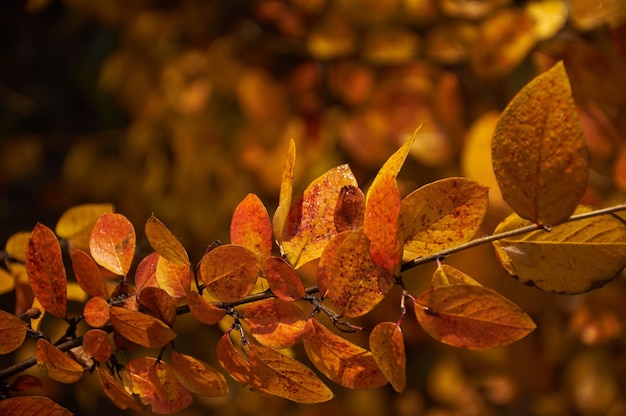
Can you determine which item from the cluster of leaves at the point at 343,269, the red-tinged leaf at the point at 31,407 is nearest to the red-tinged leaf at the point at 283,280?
the cluster of leaves at the point at 343,269

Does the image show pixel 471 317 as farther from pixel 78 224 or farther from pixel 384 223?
pixel 78 224

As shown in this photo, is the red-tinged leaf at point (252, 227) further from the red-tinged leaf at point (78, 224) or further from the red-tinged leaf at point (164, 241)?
the red-tinged leaf at point (78, 224)

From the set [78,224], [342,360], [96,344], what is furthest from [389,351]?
[78,224]

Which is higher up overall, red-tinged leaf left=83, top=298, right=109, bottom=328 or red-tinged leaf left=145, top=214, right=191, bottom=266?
red-tinged leaf left=145, top=214, right=191, bottom=266

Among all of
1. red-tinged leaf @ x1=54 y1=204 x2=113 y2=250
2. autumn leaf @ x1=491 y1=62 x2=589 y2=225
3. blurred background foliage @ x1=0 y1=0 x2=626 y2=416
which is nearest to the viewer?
autumn leaf @ x1=491 y1=62 x2=589 y2=225

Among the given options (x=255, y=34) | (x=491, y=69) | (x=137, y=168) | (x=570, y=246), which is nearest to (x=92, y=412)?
(x=137, y=168)

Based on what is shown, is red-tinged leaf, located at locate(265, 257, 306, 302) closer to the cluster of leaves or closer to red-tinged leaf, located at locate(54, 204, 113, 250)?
the cluster of leaves

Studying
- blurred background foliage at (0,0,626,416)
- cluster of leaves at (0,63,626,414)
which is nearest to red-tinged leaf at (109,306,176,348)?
cluster of leaves at (0,63,626,414)

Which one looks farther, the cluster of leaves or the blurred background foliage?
the blurred background foliage

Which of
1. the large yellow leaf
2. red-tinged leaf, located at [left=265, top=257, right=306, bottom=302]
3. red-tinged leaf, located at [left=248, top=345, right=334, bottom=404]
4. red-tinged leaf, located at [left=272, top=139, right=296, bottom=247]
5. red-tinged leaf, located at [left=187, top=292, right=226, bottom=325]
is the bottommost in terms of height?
red-tinged leaf, located at [left=248, top=345, right=334, bottom=404]
